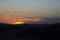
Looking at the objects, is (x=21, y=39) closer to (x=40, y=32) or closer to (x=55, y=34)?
(x=40, y=32)

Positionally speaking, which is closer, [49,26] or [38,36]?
[38,36]

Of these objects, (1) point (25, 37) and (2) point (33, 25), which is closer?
(1) point (25, 37)

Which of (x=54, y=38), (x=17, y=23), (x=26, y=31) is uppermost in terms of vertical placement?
(x=17, y=23)

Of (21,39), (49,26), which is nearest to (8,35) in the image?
(21,39)

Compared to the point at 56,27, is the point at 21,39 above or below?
below

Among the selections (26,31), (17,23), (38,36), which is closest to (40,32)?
(38,36)

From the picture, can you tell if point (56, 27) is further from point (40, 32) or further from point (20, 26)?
point (20, 26)
